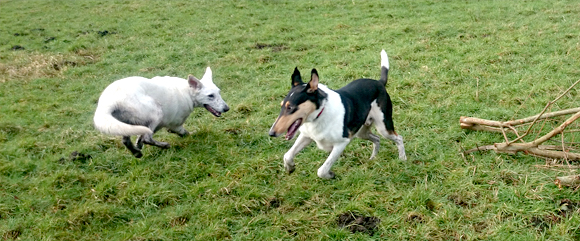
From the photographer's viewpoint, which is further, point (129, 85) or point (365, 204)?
point (129, 85)

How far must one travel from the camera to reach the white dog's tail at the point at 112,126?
4871 mm

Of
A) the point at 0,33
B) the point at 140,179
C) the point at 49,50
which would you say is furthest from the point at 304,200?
the point at 0,33

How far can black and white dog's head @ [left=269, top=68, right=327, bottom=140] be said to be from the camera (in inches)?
163

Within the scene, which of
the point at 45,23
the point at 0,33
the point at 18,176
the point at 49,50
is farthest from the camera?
the point at 45,23

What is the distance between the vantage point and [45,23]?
15562 mm

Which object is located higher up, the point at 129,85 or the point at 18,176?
the point at 129,85

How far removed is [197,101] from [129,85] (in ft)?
3.75

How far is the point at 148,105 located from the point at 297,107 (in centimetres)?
238

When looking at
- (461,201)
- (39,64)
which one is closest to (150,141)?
(461,201)

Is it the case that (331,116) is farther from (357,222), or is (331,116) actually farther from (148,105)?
(148,105)

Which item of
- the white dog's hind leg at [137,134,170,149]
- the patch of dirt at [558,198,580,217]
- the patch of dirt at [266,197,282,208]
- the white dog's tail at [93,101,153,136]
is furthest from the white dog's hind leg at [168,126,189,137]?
the patch of dirt at [558,198,580,217]

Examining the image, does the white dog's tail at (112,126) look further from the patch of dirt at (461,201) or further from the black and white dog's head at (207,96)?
the patch of dirt at (461,201)

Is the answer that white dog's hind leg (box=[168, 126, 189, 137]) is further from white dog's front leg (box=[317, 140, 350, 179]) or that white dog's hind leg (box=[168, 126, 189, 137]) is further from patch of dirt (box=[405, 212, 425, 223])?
patch of dirt (box=[405, 212, 425, 223])

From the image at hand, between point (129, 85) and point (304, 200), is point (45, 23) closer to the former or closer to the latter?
point (129, 85)
